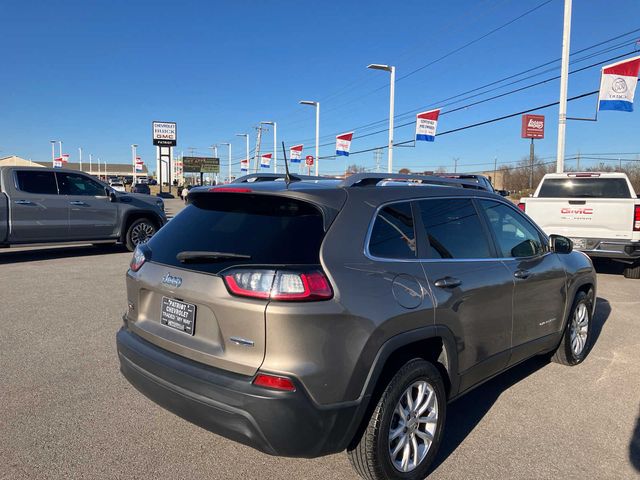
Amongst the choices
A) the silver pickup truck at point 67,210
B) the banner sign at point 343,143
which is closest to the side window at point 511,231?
the silver pickup truck at point 67,210

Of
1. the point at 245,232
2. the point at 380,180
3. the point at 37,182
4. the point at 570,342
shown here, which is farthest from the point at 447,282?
the point at 37,182

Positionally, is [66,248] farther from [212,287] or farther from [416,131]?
[416,131]

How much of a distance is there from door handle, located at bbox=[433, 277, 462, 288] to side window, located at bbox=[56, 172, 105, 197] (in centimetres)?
1026

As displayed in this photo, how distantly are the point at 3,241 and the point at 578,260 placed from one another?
10406mm

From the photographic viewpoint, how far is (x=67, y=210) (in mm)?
10953

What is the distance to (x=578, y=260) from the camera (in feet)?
16.3

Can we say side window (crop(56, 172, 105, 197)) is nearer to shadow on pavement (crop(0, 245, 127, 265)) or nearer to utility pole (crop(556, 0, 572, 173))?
shadow on pavement (crop(0, 245, 127, 265))

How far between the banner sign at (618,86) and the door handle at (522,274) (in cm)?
1349

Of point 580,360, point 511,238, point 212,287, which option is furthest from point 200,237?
point 580,360

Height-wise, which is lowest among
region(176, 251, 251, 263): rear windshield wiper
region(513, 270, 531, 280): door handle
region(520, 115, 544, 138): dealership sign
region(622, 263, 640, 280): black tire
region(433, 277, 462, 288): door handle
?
region(622, 263, 640, 280): black tire

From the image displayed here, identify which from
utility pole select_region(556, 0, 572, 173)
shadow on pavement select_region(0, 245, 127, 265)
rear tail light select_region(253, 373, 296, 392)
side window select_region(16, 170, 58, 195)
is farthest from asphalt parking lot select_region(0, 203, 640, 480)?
utility pole select_region(556, 0, 572, 173)

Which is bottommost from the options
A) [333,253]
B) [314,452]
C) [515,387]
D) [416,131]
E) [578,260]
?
[515,387]

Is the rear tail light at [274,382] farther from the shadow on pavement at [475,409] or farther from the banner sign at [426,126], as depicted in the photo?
the banner sign at [426,126]

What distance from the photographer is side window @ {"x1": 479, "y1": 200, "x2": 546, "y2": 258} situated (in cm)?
393
